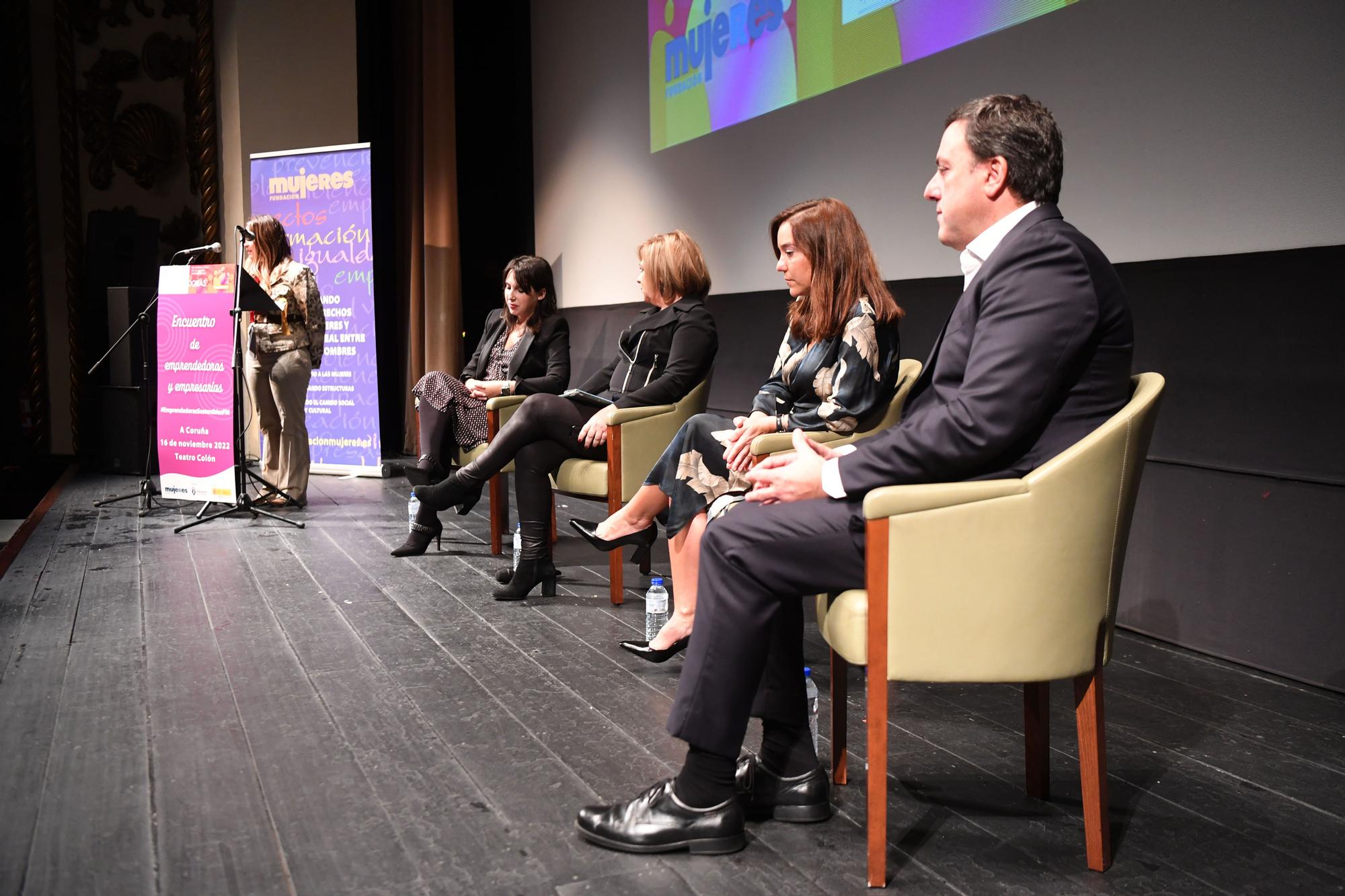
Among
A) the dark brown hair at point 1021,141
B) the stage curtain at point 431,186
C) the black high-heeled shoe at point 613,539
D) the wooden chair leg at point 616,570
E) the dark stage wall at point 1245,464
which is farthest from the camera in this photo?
the stage curtain at point 431,186

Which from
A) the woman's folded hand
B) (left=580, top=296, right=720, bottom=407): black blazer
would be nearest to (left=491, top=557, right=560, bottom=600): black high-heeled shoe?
(left=580, top=296, right=720, bottom=407): black blazer

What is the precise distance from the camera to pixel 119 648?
2.92m

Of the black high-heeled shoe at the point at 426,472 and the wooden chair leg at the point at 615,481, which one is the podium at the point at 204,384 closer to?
the black high-heeled shoe at the point at 426,472

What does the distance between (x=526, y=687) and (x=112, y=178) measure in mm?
6364

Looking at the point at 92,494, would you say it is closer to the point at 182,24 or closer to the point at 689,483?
the point at 182,24

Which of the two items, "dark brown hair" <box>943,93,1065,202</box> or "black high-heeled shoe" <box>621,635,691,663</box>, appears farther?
"black high-heeled shoe" <box>621,635,691,663</box>

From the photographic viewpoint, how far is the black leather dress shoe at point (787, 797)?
1836 mm

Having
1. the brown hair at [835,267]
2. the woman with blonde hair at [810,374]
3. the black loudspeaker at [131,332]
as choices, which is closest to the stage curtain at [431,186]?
the black loudspeaker at [131,332]

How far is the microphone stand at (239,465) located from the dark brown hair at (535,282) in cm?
127

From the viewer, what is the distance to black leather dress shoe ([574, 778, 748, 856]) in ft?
5.62

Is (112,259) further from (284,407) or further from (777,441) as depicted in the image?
(777,441)

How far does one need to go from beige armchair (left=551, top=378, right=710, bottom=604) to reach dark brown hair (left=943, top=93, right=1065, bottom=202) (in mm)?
1780

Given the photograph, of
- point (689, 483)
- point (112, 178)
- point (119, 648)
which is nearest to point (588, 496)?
point (689, 483)

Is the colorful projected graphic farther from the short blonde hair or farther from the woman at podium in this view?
the woman at podium
